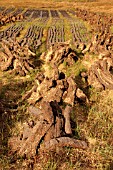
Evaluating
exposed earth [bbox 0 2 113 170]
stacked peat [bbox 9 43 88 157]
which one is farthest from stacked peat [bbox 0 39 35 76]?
stacked peat [bbox 9 43 88 157]

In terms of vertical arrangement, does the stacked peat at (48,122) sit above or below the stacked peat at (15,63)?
below

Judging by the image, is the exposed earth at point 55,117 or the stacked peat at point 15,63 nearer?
the exposed earth at point 55,117

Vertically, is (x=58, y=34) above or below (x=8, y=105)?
above

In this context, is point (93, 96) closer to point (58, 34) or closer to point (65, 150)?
point (65, 150)

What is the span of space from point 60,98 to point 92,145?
2508mm

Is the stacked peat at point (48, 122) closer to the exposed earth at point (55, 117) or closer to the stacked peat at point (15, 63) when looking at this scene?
the exposed earth at point (55, 117)

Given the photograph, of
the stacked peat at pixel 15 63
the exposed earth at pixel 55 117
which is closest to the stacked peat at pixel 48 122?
the exposed earth at pixel 55 117

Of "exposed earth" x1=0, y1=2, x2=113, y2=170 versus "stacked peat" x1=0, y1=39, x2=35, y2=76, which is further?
"stacked peat" x1=0, y1=39, x2=35, y2=76

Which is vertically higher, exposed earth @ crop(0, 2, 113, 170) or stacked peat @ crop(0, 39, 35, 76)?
stacked peat @ crop(0, 39, 35, 76)

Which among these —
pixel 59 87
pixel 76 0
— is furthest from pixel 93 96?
pixel 76 0

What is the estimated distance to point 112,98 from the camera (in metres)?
9.18

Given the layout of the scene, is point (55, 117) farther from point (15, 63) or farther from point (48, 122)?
point (15, 63)

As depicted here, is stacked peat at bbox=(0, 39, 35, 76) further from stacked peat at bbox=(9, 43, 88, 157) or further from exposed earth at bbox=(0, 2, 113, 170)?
stacked peat at bbox=(9, 43, 88, 157)

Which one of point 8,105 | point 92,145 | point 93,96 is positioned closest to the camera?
point 92,145
